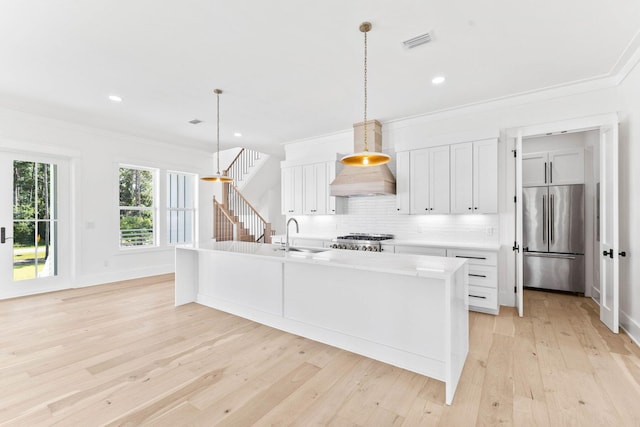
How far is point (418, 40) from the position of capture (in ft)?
9.07

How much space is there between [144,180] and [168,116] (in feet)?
6.86

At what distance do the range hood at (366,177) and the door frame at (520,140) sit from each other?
1.69 meters

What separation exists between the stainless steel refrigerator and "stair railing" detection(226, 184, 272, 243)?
5.79 m

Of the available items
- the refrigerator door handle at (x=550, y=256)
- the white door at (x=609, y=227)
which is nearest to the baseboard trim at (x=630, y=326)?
the white door at (x=609, y=227)

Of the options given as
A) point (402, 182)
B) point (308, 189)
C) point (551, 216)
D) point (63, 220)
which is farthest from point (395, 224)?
point (63, 220)

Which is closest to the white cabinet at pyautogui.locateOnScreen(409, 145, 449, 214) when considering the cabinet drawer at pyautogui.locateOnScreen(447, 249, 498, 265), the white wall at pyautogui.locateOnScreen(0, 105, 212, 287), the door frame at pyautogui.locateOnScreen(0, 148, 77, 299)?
the cabinet drawer at pyautogui.locateOnScreen(447, 249, 498, 265)

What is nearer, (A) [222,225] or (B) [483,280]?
(B) [483,280]

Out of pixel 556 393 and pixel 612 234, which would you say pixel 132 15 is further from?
pixel 612 234

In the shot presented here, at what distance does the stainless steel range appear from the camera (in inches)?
181

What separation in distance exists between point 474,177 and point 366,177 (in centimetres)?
155

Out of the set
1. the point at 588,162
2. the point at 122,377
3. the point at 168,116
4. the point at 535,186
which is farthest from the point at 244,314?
the point at 588,162

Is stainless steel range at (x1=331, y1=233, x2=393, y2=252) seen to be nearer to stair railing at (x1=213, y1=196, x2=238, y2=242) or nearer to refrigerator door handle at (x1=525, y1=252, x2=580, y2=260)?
refrigerator door handle at (x1=525, y1=252, x2=580, y2=260)

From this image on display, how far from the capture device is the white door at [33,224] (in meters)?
4.52

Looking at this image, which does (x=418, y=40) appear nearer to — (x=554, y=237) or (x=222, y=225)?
(x=554, y=237)
